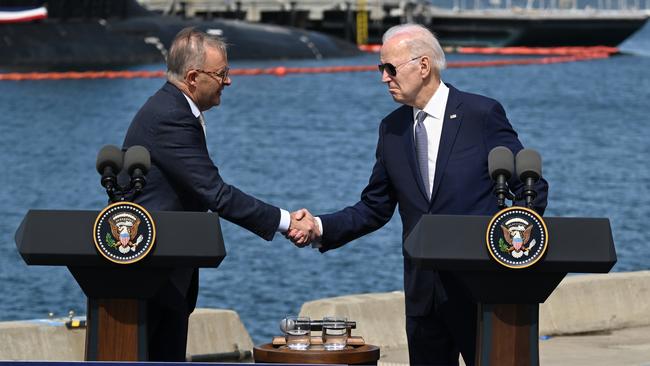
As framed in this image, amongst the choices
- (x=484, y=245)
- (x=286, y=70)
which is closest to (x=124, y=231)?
(x=484, y=245)

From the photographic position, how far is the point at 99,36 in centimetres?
6525

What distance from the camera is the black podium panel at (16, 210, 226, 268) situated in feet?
20.8

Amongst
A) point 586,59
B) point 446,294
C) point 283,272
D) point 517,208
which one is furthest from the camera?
point 586,59

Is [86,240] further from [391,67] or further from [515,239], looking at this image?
[391,67]

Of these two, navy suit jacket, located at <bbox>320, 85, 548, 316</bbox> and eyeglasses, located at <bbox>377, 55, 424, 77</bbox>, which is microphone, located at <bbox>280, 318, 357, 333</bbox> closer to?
navy suit jacket, located at <bbox>320, 85, 548, 316</bbox>

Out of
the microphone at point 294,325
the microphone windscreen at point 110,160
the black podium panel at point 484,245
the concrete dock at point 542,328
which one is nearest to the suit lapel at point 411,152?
the microphone at point 294,325

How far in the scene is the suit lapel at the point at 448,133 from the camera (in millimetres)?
7402

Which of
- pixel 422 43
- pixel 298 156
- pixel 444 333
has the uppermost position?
pixel 422 43

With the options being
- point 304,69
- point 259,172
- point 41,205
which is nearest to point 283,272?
point 41,205

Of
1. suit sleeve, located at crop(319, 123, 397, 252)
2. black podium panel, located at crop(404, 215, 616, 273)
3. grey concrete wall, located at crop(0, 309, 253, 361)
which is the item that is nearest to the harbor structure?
grey concrete wall, located at crop(0, 309, 253, 361)

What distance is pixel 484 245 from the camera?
20.7 ft

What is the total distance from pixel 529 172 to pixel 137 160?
63.2 inches

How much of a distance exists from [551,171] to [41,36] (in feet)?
101

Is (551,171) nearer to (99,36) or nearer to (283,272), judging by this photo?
(283,272)
